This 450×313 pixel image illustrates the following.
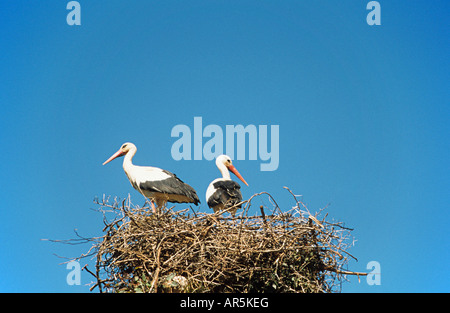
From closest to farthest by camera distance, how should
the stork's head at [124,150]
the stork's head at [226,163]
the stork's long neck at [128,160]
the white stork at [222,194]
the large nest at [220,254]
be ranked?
the large nest at [220,254]
the white stork at [222,194]
the stork's long neck at [128,160]
the stork's head at [124,150]
the stork's head at [226,163]

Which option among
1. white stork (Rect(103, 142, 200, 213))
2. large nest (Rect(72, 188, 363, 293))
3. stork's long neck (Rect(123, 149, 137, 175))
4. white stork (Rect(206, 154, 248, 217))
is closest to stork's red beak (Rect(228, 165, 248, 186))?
white stork (Rect(206, 154, 248, 217))

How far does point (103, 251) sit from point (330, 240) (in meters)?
1.95

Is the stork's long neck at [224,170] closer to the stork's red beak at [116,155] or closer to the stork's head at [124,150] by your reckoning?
the stork's head at [124,150]

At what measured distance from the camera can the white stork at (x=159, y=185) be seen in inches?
288

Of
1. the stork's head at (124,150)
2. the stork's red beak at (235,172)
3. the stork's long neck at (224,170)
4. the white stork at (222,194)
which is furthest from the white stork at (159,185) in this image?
the stork's red beak at (235,172)

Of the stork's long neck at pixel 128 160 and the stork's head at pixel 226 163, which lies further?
the stork's head at pixel 226 163

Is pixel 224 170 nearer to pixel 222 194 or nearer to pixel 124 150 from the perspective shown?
pixel 222 194
